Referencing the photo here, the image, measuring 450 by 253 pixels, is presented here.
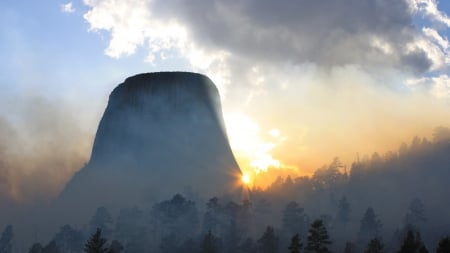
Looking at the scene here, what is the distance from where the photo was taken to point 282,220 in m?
137

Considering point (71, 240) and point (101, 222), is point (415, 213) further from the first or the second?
point (71, 240)

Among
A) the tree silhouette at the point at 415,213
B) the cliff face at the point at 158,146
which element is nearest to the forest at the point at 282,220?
the tree silhouette at the point at 415,213

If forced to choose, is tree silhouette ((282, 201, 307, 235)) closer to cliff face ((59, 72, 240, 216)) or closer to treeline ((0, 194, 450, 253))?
treeline ((0, 194, 450, 253))

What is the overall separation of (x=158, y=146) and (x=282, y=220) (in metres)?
62.8

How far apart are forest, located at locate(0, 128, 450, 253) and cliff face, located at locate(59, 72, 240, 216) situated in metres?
12.4

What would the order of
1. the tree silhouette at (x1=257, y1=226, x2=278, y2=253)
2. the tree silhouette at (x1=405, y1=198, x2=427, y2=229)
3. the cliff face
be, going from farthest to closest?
the cliff face
the tree silhouette at (x1=405, y1=198, x2=427, y2=229)
the tree silhouette at (x1=257, y1=226, x2=278, y2=253)

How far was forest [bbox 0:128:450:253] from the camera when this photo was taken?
111875 millimetres

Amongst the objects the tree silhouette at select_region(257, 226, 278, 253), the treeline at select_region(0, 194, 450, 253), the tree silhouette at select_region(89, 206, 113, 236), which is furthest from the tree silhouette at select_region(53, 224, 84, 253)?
the tree silhouette at select_region(257, 226, 278, 253)

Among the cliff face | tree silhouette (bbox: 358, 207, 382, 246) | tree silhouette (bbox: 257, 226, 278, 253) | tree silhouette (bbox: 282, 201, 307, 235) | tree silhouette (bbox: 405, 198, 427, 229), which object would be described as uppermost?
the cliff face

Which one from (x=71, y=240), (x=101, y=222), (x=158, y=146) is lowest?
(x=71, y=240)

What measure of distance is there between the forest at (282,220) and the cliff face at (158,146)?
12400 mm

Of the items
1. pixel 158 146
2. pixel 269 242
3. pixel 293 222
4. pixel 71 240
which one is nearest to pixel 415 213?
pixel 293 222

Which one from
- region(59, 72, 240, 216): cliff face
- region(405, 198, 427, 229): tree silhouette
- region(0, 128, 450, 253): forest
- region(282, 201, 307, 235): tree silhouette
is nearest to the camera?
region(0, 128, 450, 253): forest

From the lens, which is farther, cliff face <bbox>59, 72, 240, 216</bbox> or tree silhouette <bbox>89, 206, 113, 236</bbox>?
cliff face <bbox>59, 72, 240, 216</bbox>
